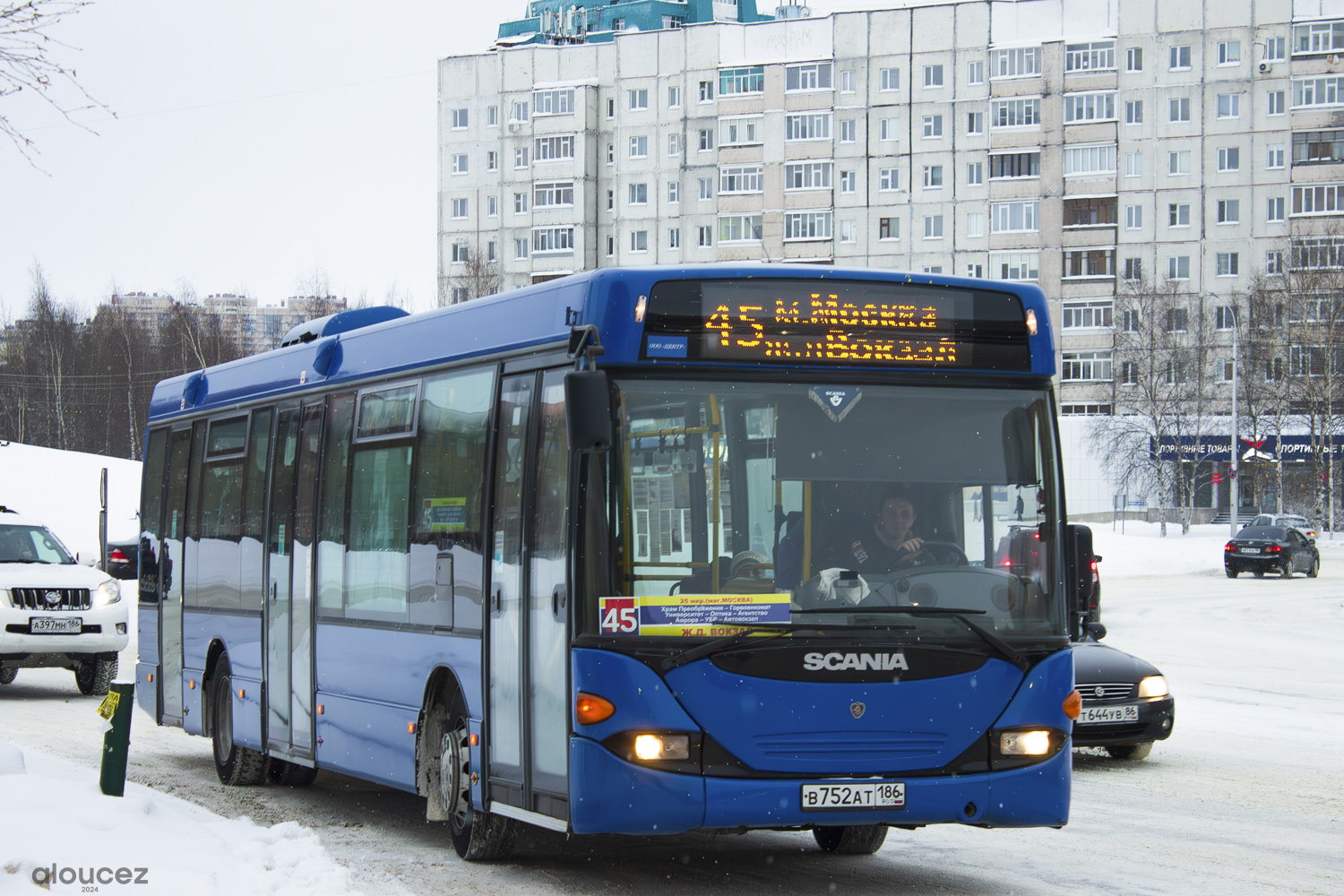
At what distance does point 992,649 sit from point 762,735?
1103 mm

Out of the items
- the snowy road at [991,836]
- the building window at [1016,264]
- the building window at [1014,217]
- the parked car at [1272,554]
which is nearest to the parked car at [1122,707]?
the snowy road at [991,836]

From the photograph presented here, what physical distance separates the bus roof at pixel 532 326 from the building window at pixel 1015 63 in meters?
85.3

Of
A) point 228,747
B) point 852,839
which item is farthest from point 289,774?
point 852,839

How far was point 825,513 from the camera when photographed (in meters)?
7.26

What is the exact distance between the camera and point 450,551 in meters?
8.77

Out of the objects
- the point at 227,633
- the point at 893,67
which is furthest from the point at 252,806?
the point at 893,67

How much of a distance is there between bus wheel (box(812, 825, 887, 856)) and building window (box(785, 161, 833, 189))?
8867cm

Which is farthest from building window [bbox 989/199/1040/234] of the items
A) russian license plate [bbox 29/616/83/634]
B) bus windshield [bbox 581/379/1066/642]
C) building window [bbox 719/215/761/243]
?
bus windshield [bbox 581/379/1066/642]

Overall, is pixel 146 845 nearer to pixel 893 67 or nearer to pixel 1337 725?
pixel 1337 725

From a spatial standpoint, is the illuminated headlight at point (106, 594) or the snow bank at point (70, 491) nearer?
the illuminated headlight at point (106, 594)

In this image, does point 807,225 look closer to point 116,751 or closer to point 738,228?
point 738,228

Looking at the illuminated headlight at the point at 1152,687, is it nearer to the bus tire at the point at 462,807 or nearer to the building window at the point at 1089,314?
the bus tire at the point at 462,807

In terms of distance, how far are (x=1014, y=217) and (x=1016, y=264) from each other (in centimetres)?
259

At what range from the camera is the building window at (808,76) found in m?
95.5
